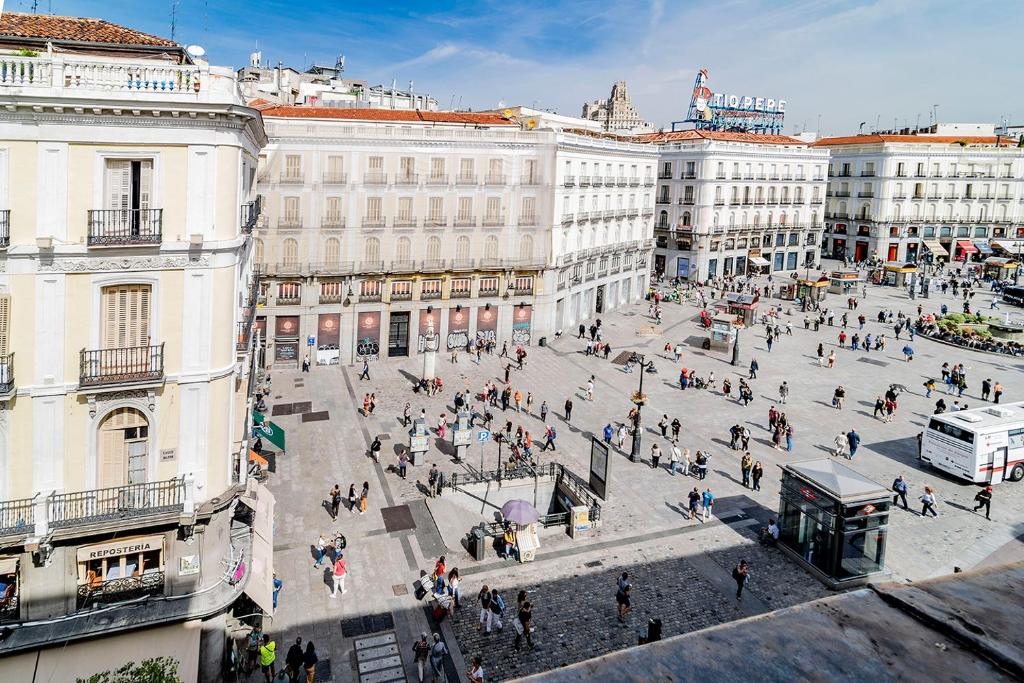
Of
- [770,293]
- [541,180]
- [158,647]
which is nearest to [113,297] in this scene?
[158,647]

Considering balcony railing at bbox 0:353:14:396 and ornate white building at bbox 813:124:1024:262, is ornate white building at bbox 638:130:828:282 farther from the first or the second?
balcony railing at bbox 0:353:14:396

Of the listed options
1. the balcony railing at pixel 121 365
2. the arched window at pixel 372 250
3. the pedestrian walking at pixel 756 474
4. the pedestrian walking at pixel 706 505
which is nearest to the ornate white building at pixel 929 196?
the arched window at pixel 372 250

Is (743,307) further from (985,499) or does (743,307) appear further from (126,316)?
(126,316)

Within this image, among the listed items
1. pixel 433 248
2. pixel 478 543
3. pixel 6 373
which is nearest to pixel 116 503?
pixel 6 373

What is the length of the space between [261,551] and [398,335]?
29138mm

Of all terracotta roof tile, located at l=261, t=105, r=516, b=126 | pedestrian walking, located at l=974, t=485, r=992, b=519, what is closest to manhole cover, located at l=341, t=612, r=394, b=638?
pedestrian walking, located at l=974, t=485, r=992, b=519

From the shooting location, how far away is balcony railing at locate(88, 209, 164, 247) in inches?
665

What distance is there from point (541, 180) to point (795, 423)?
24.6 m

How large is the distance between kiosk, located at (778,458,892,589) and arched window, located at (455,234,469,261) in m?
30.5

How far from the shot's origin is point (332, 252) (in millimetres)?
47125

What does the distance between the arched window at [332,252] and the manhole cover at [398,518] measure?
2346 cm

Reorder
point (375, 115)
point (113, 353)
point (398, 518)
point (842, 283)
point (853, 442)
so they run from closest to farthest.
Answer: point (113, 353) → point (398, 518) → point (853, 442) → point (375, 115) → point (842, 283)

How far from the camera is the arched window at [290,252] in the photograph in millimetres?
45781

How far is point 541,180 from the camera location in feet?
171
